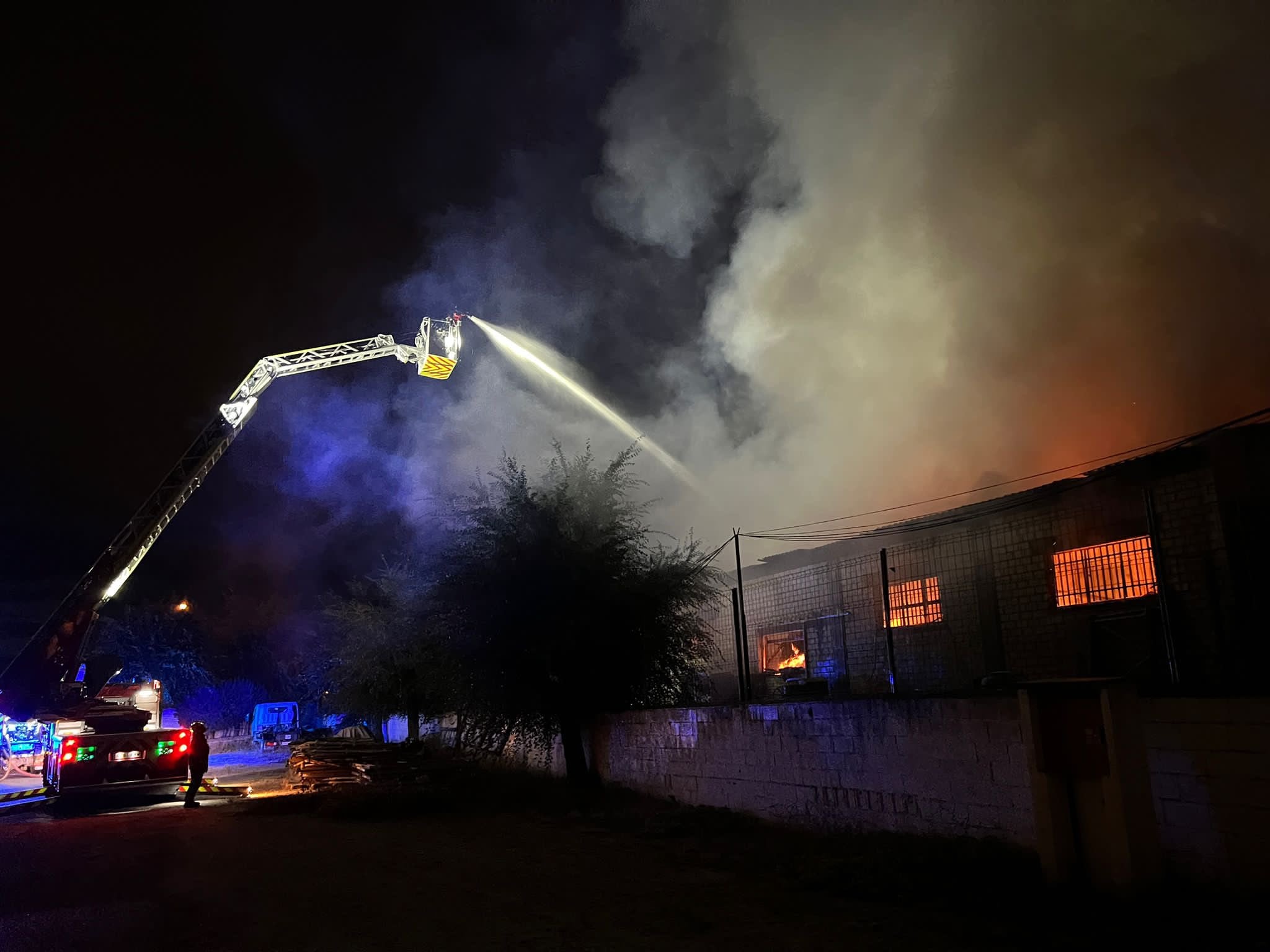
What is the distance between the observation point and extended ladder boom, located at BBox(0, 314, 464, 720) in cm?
1431

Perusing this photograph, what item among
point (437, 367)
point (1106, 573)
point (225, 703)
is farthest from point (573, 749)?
point (225, 703)

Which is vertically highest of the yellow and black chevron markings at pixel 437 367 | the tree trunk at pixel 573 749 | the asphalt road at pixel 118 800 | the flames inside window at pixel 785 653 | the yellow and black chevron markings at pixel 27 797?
the yellow and black chevron markings at pixel 437 367

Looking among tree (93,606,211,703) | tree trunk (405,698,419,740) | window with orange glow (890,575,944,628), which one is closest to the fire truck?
tree trunk (405,698,419,740)

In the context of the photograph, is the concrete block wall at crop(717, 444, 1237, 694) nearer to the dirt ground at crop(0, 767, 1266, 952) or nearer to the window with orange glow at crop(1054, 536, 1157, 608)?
the window with orange glow at crop(1054, 536, 1157, 608)

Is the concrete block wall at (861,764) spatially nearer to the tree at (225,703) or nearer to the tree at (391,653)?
the tree at (391,653)

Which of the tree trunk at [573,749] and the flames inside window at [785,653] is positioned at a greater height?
the flames inside window at [785,653]

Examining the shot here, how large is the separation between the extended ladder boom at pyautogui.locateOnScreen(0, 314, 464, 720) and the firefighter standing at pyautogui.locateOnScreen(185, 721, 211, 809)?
3.01m

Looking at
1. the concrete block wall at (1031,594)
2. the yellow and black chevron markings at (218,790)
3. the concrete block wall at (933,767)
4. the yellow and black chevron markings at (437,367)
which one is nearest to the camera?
the concrete block wall at (933,767)

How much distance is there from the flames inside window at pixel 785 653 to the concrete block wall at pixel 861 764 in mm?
5885

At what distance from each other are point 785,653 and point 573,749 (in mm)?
5766

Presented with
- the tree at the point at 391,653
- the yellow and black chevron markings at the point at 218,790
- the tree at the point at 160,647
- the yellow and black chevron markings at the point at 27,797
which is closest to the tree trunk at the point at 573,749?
the tree at the point at 391,653

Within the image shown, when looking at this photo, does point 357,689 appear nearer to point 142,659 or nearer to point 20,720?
point 20,720

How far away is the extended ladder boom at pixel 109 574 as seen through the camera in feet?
47.0

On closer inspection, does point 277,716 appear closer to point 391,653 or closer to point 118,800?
point 391,653
